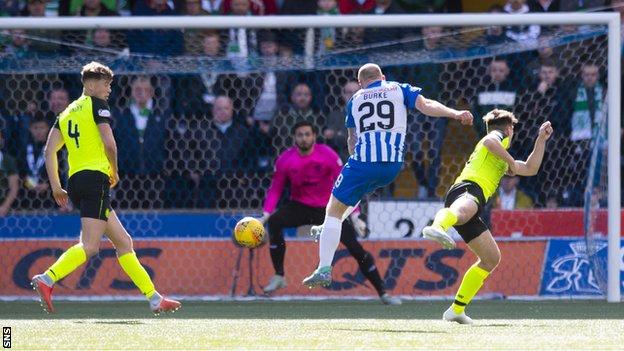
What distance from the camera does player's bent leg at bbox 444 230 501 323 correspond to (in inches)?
362

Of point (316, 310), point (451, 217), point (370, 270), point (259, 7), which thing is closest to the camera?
point (451, 217)

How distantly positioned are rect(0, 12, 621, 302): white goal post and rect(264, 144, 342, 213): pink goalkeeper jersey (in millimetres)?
1204

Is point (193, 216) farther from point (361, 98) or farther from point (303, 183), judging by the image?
point (361, 98)

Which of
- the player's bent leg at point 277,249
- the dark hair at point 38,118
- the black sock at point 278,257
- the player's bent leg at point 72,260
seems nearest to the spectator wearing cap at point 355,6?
the player's bent leg at point 277,249

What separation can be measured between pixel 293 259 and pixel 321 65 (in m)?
1.99

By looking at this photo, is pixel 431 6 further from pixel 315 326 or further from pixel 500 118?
pixel 315 326

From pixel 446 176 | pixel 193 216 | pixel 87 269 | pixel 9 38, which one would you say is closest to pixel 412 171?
pixel 446 176

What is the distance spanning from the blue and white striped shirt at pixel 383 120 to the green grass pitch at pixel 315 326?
4.02 feet

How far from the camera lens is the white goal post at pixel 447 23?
A: 11531 millimetres

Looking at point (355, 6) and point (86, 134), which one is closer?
point (86, 134)

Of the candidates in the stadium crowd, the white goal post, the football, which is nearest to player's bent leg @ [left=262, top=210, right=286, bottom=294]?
the stadium crowd

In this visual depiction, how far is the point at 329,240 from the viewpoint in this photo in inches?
371

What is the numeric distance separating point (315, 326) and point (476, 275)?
50.2 inches

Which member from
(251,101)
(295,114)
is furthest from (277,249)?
(251,101)
